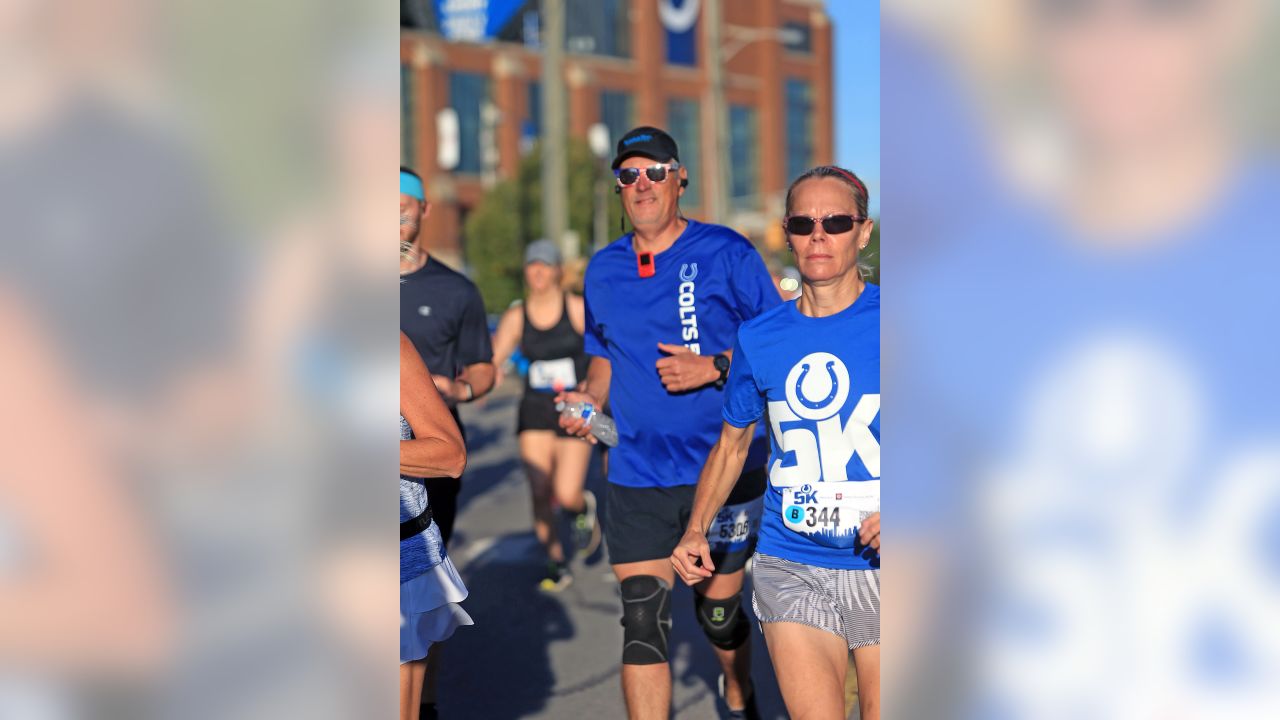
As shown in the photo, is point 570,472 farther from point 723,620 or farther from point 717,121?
point 717,121

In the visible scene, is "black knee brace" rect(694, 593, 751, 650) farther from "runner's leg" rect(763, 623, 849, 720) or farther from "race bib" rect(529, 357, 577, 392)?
"race bib" rect(529, 357, 577, 392)

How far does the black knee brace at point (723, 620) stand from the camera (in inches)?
171

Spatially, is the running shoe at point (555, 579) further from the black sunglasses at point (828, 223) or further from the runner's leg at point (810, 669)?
the black sunglasses at point (828, 223)

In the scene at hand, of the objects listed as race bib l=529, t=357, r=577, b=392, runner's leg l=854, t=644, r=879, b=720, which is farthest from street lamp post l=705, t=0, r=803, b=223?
runner's leg l=854, t=644, r=879, b=720

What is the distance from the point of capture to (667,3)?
160 ft

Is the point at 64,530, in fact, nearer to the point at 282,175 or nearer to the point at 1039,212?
the point at 282,175

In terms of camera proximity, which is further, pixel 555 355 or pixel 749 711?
pixel 555 355

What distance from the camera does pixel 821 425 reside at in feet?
10.7

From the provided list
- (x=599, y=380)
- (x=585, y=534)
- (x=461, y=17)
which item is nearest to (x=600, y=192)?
(x=461, y=17)

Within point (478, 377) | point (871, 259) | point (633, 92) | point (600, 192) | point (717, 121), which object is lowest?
point (478, 377)

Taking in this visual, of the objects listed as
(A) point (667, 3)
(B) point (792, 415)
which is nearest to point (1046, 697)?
(B) point (792, 415)

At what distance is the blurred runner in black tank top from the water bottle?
3.14 metres

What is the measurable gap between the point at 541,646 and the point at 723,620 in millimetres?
1879

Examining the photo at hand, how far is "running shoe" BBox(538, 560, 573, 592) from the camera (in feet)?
23.9
